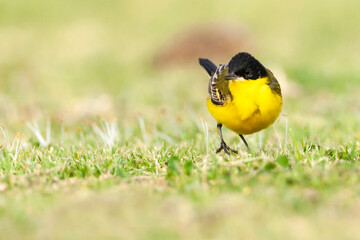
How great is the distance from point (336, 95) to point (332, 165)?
7.65 m

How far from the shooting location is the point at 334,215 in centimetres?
350

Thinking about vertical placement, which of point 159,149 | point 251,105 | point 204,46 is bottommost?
point 159,149

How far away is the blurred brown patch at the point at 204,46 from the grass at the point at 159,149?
629 mm

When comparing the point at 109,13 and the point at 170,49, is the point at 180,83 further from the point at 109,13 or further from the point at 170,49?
the point at 109,13

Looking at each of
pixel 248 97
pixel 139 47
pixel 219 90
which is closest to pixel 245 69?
pixel 248 97

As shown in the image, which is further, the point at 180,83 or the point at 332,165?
the point at 180,83

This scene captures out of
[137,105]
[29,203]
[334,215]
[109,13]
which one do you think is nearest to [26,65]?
[137,105]

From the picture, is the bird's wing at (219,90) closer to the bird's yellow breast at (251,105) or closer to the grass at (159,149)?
the bird's yellow breast at (251,105)

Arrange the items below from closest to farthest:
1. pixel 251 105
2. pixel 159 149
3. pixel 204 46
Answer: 1. pixel 251 105
2. pixel 159 149
3. pixel 204 46

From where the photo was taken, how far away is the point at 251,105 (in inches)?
210

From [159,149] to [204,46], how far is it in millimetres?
12039

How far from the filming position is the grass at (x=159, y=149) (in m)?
3.46

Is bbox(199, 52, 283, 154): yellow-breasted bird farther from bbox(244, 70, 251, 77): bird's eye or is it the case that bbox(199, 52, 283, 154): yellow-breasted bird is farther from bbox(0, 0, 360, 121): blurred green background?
bbox(0, 0, 360, 121): blurred green background

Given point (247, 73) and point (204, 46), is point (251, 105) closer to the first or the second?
point (247, 73)
